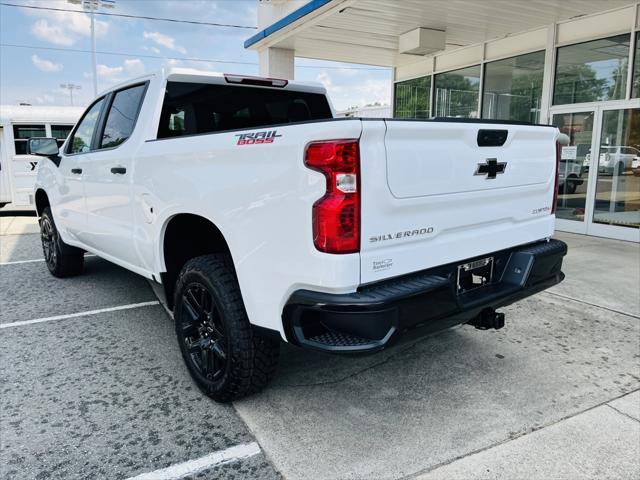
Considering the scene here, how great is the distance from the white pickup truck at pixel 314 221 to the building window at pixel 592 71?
659cm

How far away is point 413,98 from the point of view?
13.2m

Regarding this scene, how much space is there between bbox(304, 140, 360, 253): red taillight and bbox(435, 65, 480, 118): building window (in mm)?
9756

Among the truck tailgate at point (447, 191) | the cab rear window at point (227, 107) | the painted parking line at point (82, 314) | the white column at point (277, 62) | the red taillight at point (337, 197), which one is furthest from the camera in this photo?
the white column at point (277, 62)

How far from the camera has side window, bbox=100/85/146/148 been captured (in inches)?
159

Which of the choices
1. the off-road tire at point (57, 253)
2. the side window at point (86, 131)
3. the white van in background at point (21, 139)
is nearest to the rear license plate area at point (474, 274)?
the side window at point (86, 131)

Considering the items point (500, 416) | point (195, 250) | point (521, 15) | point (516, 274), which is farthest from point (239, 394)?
point (521, 15)

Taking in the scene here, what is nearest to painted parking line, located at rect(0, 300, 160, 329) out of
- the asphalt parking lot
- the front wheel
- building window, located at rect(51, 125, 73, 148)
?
the asphalt parking lot

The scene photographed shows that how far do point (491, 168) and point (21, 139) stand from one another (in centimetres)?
1231

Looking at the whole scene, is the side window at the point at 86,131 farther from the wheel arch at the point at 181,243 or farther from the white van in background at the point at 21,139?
the white van in background at the point at 21,139

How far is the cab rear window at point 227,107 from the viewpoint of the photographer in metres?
3.86

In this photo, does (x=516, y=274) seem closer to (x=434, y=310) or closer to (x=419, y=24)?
(x=434, y=310)

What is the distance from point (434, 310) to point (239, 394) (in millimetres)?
1256

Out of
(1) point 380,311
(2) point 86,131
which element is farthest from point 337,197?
(2) point 86,131

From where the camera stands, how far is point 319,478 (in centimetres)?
245
